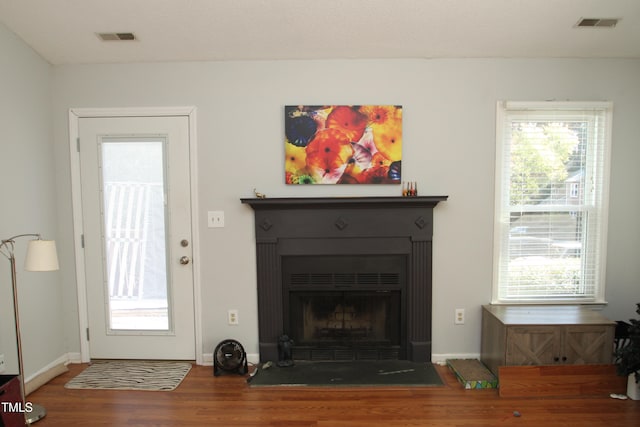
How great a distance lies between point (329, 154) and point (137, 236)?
1668mm

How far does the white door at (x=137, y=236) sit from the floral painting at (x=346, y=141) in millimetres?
856

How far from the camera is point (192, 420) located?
209cm

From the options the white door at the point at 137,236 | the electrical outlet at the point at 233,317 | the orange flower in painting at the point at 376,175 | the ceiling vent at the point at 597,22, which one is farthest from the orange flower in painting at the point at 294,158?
the ceiling vent at the point at 597,22

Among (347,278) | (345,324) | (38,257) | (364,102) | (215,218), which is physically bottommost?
(345,324)

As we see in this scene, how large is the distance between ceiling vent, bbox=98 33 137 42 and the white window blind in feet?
9.02

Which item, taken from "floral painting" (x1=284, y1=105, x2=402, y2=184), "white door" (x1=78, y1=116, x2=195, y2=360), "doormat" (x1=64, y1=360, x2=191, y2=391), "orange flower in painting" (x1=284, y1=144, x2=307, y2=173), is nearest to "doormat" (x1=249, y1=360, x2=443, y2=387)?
"doormat" (x1=64, y1=360, x2=191, y2=391)

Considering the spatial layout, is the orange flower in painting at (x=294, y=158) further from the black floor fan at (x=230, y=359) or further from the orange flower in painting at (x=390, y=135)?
the black floor fan at (x=230, y=359)

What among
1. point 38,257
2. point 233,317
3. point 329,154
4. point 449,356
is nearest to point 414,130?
point 329,154

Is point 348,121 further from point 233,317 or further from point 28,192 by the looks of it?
point 28,192

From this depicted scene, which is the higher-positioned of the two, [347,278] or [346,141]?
[346,141]

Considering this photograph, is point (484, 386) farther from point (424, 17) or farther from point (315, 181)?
point (424, 17)

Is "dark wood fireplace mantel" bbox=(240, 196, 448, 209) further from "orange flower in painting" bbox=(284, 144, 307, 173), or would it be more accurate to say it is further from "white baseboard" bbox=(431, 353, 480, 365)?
"white baseboard" bbox=(431, 353, 480, 365)

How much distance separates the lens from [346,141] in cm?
261

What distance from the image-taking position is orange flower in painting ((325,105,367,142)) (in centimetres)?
260
